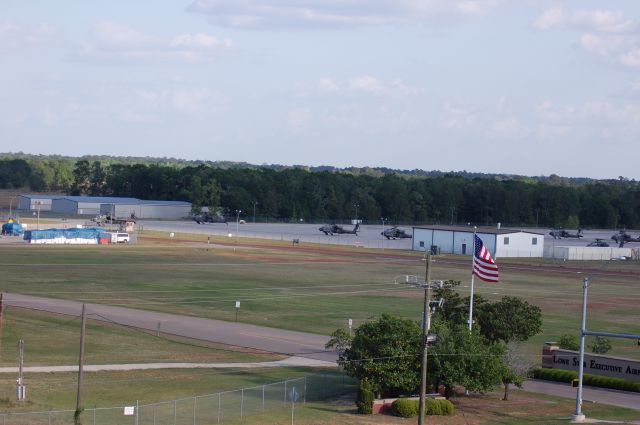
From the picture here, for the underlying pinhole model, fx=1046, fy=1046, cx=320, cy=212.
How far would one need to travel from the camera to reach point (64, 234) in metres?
135

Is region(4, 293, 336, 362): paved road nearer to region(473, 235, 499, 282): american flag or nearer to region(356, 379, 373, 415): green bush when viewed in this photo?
region(473, 235, 499, 282): american flag

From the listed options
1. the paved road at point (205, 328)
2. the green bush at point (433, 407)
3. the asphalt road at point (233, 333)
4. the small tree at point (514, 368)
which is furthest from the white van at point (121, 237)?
the green bush at point (433, 407)

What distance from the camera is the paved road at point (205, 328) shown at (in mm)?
62072

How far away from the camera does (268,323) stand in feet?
236

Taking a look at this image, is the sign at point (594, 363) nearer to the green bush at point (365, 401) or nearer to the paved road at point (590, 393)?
the paved road at point (590, 393)

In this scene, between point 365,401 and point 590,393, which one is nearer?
point 365,401

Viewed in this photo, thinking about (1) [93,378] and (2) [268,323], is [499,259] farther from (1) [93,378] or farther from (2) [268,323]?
(1) [93,378]

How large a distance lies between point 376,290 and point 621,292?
83.3ft

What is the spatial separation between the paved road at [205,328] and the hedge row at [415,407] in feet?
42.1

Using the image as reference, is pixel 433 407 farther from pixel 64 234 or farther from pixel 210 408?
pixel 64 234

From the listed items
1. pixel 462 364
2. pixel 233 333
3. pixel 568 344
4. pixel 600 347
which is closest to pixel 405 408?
pixel 462 364

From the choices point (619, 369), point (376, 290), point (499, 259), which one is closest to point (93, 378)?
point (619, 369)

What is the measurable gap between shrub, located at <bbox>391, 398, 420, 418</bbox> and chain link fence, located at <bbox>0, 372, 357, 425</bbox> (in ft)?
13.0

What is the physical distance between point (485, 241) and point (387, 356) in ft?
311
